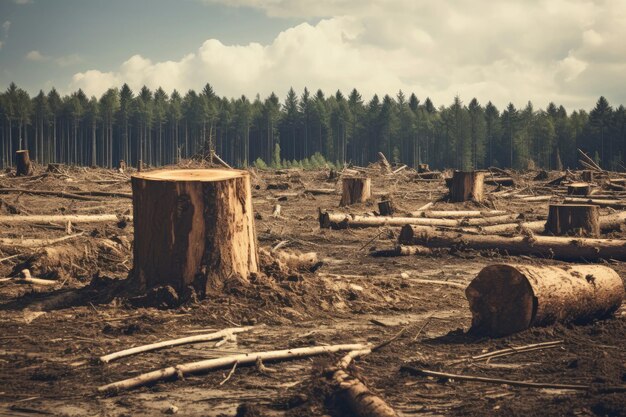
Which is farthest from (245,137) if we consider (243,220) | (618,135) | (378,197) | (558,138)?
(243,220)

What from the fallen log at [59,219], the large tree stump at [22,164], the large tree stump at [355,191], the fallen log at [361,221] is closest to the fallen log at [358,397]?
the fallen log at [361,221]

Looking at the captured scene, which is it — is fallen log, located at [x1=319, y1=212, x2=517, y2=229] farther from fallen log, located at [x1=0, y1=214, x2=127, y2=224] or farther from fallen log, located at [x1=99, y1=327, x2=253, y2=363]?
fallen log, located at [x1=99, y1=327, x2=253, y2=363]

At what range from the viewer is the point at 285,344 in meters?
6.70

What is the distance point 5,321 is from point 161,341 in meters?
1.97

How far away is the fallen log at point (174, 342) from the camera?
6098mm

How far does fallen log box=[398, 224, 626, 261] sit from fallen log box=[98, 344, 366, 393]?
6795 mm

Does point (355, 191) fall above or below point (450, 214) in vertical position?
above

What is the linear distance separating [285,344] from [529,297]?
2.23 meters

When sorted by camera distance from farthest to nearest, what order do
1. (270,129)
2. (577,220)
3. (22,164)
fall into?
(270,129)
(22,164)
(577,220)

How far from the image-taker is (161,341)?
6.72 m

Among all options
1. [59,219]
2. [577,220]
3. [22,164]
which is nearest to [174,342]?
[59,219]

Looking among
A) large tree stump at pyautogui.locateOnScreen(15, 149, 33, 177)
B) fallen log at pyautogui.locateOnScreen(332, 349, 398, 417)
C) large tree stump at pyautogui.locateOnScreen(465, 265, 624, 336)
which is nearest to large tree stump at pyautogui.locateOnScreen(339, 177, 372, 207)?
large tree stump at pyautogui.locateOnScreen(465, 265, 624, 336)

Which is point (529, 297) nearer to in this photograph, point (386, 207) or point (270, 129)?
point (386, 207)

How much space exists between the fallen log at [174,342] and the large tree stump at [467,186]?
14669 mm
